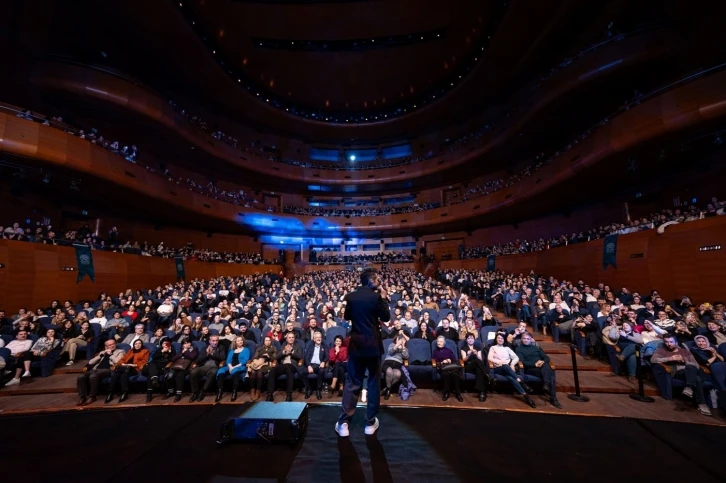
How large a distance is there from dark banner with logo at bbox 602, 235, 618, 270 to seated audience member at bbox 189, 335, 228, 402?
11991 millimetres

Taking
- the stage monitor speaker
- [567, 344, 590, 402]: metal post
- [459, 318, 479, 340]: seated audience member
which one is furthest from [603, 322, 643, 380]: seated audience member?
the stage monitor speaker

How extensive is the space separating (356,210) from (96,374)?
22.4 meters

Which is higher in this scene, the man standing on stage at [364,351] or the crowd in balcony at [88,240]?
the crowd in balcony at [88,240]

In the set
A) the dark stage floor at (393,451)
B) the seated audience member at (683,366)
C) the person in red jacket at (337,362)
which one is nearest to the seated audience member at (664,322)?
the seated audience member at (683,366)

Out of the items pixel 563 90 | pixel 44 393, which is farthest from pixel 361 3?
pixel 44 393

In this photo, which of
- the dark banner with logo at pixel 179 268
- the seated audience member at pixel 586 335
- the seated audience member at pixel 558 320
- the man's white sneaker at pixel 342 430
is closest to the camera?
the man's white sneaker at pixel 342 430

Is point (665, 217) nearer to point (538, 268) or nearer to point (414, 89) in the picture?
point (538, 268)

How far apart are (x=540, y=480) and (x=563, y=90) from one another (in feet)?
49.9

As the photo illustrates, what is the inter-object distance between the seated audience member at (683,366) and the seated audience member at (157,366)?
296 inches

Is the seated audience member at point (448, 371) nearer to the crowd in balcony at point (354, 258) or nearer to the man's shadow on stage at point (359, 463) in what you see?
the man's shadow on stage at point (359, 463)

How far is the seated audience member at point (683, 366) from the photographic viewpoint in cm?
391

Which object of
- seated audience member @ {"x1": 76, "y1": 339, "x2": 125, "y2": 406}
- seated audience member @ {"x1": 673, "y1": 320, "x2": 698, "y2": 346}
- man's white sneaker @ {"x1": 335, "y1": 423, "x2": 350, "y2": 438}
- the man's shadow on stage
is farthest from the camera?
seated audience member @ {"x1": 673, "y1": 320, "x2": 698, "y2": 346}

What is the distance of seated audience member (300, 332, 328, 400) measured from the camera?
4.77 meters

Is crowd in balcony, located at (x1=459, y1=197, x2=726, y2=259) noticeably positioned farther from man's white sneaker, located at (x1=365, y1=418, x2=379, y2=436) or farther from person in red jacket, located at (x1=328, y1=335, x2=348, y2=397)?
man's white sneaker, located at (x1=365, y1=418, x2=379, y2=436)
